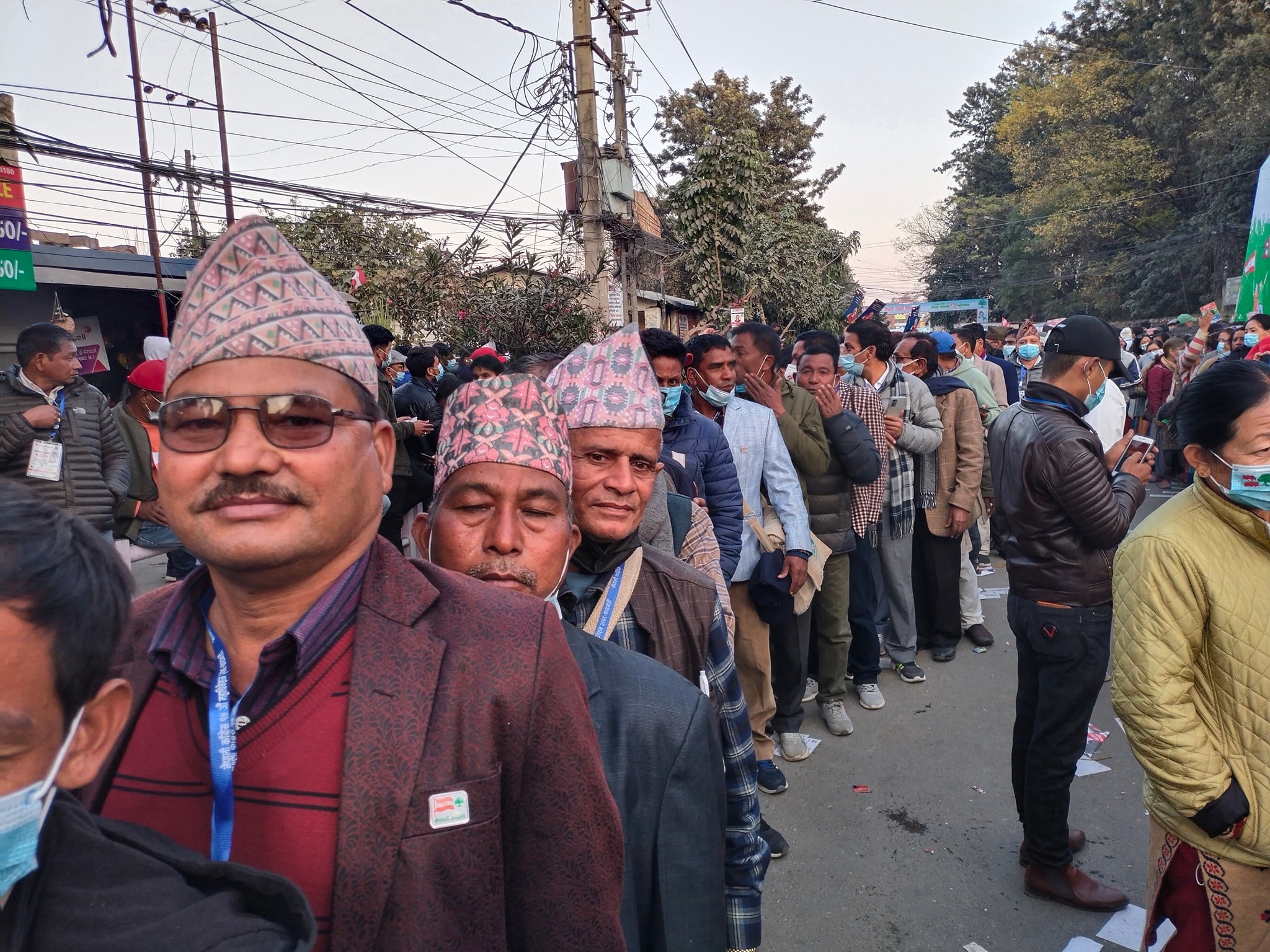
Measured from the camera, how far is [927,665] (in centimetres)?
571

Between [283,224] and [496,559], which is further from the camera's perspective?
[283,224]

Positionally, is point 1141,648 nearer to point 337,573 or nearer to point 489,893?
→ point 489,893

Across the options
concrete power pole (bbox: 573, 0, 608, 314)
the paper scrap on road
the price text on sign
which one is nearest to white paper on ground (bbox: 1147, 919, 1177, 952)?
the paper scrap on road

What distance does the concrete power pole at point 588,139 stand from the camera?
1102cm

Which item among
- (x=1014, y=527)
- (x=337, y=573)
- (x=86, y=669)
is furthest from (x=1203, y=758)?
(x=86, y=669)

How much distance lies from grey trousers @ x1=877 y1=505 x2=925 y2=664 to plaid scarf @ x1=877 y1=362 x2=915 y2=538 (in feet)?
0.26

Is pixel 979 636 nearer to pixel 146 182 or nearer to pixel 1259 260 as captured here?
pixel 1259 260

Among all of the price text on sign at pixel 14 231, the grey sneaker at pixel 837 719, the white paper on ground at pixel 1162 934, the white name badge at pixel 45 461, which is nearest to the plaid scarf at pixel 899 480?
the grey sneaker at pixel 837 719

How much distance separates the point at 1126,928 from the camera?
305 centimetres

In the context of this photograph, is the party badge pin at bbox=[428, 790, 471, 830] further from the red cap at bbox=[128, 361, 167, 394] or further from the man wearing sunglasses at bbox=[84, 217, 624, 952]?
the red cap at bbox=[128, 361, 167, 394]

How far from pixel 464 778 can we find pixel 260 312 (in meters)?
0.69

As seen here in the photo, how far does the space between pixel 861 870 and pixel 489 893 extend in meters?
2.94

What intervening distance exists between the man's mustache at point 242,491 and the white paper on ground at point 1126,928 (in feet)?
10.8

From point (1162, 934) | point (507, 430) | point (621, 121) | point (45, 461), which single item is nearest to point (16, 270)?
point (45, 461)
